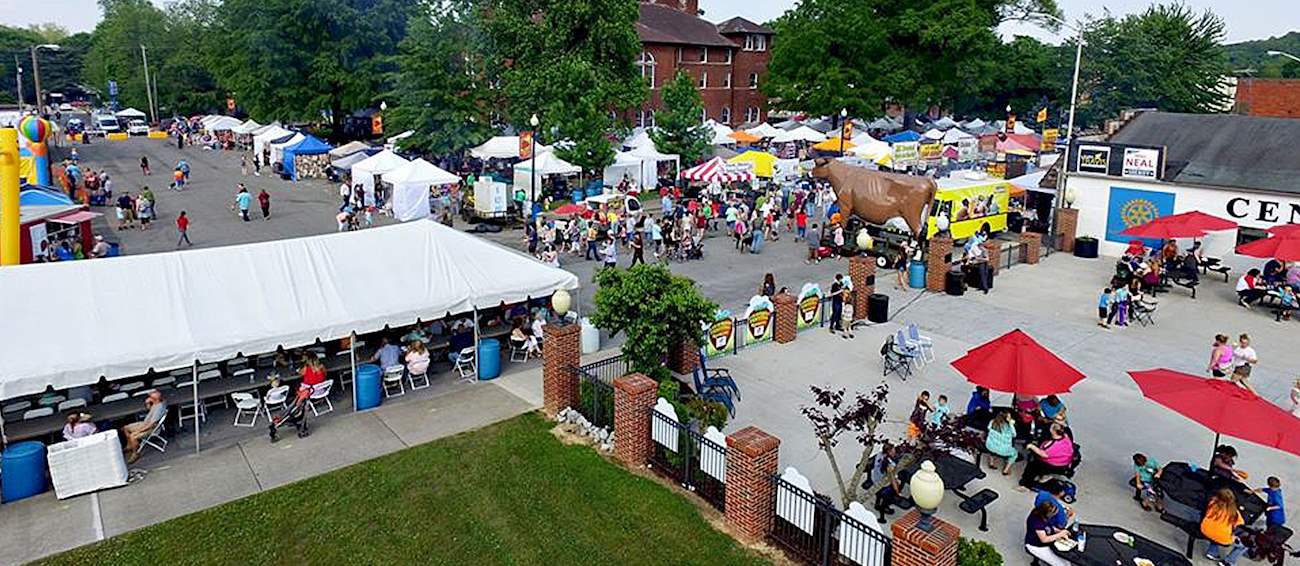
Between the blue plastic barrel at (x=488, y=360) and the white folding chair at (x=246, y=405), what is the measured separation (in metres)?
3.75

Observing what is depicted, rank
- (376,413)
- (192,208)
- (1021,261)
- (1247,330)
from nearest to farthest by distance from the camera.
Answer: (376,413) < (1247,330) < (1021,261) < (192,208)

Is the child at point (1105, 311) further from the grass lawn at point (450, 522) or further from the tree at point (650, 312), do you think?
the grass lawn at point (450, 522)

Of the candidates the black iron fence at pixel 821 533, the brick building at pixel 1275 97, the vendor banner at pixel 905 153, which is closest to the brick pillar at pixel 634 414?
the black iron fence at pixel 821 533

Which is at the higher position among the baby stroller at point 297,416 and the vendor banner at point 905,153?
the vendor banner at point 905,153

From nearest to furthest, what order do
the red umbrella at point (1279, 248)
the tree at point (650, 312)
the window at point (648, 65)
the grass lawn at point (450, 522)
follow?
the grass lawn at point (450, 522) → the tree at point (650, 312) → the red umbrella at point (1279, 248) → the window at point (648, 65)

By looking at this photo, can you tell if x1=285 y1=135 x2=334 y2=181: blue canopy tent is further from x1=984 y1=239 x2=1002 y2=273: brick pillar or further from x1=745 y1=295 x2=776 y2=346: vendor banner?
x1=984 y1=239 x2=1002 y2=273: brick pillar

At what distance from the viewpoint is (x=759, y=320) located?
17344 mm

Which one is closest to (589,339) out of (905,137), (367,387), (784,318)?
(784,318)

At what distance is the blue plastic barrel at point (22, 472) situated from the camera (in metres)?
11.0

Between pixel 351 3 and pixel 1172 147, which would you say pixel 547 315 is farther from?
pixel 351 3

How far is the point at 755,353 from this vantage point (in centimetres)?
1705

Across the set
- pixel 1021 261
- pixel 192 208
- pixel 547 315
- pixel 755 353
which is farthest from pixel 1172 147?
pixel 192 208

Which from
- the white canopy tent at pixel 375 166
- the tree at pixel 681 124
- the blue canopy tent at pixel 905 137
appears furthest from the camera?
the blue canopy tent at pixel 905 137

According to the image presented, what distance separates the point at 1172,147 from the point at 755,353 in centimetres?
2002
